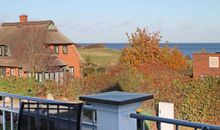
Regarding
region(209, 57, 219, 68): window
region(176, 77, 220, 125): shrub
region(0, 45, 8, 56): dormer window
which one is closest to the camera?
region(176, 77, 220, 125): shrub

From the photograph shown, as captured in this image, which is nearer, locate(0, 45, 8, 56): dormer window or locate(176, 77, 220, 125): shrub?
locate(176, 77, 220, 125): shrub

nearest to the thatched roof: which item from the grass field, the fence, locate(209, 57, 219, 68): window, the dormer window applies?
the dormer window

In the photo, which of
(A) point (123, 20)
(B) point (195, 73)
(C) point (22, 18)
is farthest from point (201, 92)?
(C) point (22, 18)

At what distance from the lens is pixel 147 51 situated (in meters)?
20.3

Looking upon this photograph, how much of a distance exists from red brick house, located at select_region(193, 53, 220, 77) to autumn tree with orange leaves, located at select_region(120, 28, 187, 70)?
40.6 inches

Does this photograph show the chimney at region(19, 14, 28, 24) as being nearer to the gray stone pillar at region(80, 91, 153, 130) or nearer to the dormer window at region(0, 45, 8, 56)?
the dormer window at region(0, 45, 8, 56)

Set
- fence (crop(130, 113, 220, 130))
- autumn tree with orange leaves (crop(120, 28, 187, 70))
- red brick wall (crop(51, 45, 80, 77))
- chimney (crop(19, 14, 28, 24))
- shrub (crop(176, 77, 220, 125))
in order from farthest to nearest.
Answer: chimney (crop(19, 14, 28, 24))
red brick wall (crop(51, 45, 80, 77))
autumn tree with orange leaves (crop(120, 28, 187, 70))
shrub (crop(176, 77, 220, 125))
fence (crop(130, 113, 220, 130))

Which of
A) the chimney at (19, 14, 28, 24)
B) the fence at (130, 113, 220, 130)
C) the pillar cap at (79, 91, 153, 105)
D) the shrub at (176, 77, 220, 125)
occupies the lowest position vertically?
the shrub at (176, 77, 220, 125)

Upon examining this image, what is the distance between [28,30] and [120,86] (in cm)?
1397

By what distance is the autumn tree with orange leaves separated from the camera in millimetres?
20219

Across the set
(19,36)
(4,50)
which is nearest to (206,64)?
(19,36)

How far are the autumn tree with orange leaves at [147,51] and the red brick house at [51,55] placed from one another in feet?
15.4

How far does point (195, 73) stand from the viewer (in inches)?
782

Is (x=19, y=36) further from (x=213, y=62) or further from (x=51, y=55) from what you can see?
(x=213, y=62)
